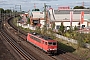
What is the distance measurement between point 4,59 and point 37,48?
9.97 metres

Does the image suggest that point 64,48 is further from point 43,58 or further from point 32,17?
point 32,17

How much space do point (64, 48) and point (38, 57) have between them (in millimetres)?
A: 9148

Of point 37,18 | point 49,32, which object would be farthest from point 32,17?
point 49,32

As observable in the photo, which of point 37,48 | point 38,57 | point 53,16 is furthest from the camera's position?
point 53,16

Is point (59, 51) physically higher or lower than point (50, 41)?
lower

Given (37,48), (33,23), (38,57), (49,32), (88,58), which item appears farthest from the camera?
(33,23)

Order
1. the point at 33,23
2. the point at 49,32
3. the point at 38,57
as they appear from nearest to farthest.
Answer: the point at 38,57 → the point at 49,32 → the point at 33,23

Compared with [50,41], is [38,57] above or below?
below

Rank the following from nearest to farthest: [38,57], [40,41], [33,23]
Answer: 1. [38,57]
2. [40,41]
3. [33,23]

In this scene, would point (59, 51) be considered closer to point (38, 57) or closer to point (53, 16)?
point (38, 57)

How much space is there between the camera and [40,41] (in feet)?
143

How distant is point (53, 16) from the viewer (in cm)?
9981

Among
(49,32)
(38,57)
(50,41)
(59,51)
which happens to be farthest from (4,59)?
(49,32)

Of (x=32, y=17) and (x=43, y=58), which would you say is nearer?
(x=43, y=58)
